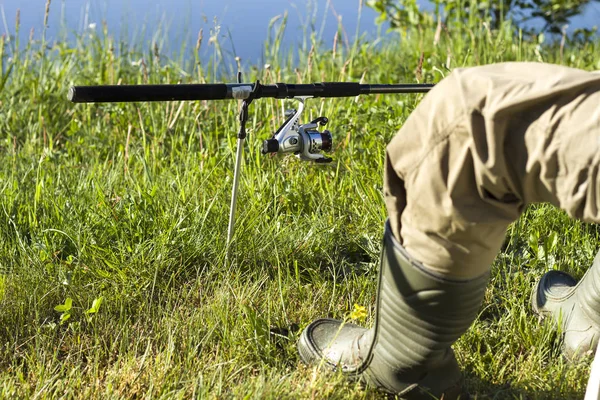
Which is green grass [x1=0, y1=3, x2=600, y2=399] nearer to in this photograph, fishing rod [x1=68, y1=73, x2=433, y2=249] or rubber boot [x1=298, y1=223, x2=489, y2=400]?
rubber boot [x1=298, y1=223, x2=489, y2=400]

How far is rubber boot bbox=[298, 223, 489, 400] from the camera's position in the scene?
1.62 m

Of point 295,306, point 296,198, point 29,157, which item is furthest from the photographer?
point 29,157

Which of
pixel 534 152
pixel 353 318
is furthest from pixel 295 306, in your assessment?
pixel 534 152

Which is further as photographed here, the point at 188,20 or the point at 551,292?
the point at 188,20

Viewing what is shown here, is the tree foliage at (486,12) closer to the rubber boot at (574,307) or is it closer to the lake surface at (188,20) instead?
the lake surface at (188,20)

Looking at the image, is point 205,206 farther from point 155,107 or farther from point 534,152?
point 534,152

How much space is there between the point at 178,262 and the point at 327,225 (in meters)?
0.53

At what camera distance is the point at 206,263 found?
2434 mm

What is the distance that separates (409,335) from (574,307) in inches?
27.5

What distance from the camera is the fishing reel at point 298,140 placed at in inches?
81.4

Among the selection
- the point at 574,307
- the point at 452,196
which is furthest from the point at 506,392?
the point at 452,196

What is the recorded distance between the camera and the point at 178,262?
2395 mm

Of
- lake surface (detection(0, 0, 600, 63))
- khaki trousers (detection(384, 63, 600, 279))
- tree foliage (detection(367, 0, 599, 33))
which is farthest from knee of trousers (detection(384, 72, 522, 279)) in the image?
tree foliage (detection(367, 0, 599, 33))

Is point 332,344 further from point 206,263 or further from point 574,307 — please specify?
point 574,307
